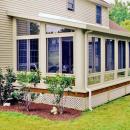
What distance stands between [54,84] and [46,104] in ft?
6.36

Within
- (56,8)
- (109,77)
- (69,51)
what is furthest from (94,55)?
(56,8)

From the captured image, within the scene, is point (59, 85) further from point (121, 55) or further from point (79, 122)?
point (121, 55)

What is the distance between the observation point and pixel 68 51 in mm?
14578

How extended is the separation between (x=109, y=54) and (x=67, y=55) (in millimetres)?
3557

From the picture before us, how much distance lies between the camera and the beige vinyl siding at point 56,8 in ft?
58.2

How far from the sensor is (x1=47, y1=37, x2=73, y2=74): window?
47.7 feet

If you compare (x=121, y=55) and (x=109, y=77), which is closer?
(x=109, y=77)

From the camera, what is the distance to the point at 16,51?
656 inches

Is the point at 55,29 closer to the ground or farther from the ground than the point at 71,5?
closer to the ground

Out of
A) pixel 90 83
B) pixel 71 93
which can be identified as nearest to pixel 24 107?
pixel 71 93

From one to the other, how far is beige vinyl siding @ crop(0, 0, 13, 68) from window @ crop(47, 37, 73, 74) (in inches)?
98.2

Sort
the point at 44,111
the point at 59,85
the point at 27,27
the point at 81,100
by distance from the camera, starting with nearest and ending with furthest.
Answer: the point at 59,85 → the point at 44,111 → the point at 81,100 → the point at 27,27

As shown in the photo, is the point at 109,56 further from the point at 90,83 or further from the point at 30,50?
the point at 30,50

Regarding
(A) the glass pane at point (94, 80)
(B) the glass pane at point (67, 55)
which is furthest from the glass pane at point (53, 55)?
(A) the glass pane at point (94, 80)
